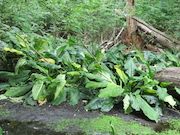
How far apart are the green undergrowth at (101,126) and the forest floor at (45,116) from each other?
74 millimetres

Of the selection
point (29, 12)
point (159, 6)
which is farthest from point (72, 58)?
point (159, 6)

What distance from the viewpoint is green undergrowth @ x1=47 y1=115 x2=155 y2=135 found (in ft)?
6.16

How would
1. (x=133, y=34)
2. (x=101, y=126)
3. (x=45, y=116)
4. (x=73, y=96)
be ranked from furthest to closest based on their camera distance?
(x=133, y=34), (x=73, y=96), (x=45, y=116), (x=101, y=126)

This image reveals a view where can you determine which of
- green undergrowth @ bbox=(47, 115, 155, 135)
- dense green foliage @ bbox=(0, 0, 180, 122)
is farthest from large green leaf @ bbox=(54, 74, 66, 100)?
green undergrowth @ bbox=(47, 115, 155, 135)

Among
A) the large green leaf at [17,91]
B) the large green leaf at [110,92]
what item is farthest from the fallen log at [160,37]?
the large green leaf at [17,91]

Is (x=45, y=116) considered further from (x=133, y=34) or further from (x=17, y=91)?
(x=133, y=34)

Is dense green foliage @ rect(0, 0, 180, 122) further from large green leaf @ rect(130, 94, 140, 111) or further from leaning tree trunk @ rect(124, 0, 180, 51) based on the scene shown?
leaning tree trunk @ rect(124, 0, 180, 51)

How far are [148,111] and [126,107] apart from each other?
0.29 m

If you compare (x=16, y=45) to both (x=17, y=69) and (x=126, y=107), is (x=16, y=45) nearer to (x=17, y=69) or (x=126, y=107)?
(x=17, y=69)

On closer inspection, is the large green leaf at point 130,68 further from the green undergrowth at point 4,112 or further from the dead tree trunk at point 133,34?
Answer: the dead tree trunk at point 133,34

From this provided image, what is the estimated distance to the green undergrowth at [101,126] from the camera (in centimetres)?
188

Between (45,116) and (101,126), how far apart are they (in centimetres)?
76

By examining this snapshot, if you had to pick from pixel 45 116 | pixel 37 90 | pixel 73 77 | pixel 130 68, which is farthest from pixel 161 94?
pixel 37 90

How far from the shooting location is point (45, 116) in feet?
7.31
